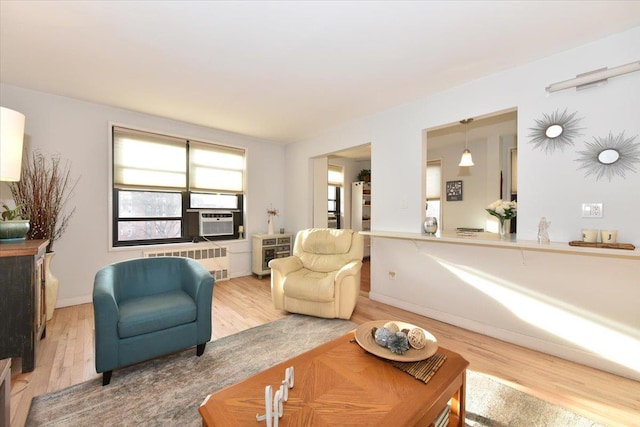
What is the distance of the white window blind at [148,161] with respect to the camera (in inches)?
149

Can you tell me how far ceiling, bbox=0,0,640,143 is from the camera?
1.88m

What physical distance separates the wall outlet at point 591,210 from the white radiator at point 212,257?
15.0 ft

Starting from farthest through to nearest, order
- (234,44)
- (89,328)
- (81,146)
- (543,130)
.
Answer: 1. (81,146)
2. (89,328)
3. (543,130)
4. (234,44)

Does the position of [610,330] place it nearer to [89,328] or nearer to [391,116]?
[391,116]

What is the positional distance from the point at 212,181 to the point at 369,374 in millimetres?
4102

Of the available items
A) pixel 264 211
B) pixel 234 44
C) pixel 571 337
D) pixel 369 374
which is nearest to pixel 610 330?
pixel 571 337

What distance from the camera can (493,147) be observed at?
4613mm

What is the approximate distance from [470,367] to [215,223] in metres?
4.04

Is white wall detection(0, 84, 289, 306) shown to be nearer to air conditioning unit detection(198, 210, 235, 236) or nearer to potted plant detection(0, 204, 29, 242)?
air conditioning unit detection(198, 210, 235, 236)

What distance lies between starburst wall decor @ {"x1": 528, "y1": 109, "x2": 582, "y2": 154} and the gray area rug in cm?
204

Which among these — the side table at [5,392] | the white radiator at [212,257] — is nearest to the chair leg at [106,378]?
the side table at [5,392]

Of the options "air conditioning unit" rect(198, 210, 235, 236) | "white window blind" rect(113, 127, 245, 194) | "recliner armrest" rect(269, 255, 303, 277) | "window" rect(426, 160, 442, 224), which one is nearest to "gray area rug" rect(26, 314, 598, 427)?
"recliner armrest" rect(269, 255, 303, 277)

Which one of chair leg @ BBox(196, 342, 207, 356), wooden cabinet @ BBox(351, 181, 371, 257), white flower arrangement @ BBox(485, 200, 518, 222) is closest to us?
chair leg @ BBox(196, 342, 207, 356)

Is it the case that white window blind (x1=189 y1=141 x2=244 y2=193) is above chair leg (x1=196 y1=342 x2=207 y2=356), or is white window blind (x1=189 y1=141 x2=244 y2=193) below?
above
